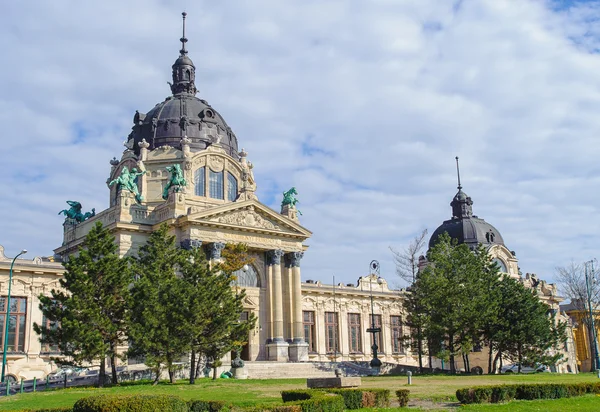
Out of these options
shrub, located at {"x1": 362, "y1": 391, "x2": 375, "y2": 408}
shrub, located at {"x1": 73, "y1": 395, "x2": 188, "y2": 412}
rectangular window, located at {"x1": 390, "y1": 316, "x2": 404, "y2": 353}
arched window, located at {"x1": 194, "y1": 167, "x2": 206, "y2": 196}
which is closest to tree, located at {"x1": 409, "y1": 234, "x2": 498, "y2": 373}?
arched window, located at {"x1": 194, "y1": 167, "x2": 206, "y2": 196}

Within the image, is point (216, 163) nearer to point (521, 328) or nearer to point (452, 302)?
point (452, 302)

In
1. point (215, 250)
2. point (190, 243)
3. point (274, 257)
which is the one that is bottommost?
point (274, 257)

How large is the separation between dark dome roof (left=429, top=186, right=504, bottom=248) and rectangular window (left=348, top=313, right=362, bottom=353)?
15.7m

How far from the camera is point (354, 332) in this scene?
78375mm

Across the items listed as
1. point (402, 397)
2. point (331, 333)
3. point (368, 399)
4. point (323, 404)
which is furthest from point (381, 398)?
point (331, 333)

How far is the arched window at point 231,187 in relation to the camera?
6744 cm

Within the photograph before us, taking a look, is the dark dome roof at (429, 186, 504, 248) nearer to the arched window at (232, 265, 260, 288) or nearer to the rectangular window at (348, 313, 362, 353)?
the rectangular window at (348, 313, 362, 353)

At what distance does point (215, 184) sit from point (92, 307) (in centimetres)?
2989

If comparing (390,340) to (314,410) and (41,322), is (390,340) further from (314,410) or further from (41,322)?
(314,410)

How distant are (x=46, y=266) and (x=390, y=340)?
136 ft

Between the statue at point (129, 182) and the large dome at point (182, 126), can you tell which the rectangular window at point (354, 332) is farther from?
the statue at point (129, 182)

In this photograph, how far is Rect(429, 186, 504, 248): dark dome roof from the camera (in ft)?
292

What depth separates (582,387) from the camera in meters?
29.9

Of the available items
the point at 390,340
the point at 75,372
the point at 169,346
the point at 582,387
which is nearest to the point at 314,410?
the point at 582,387
